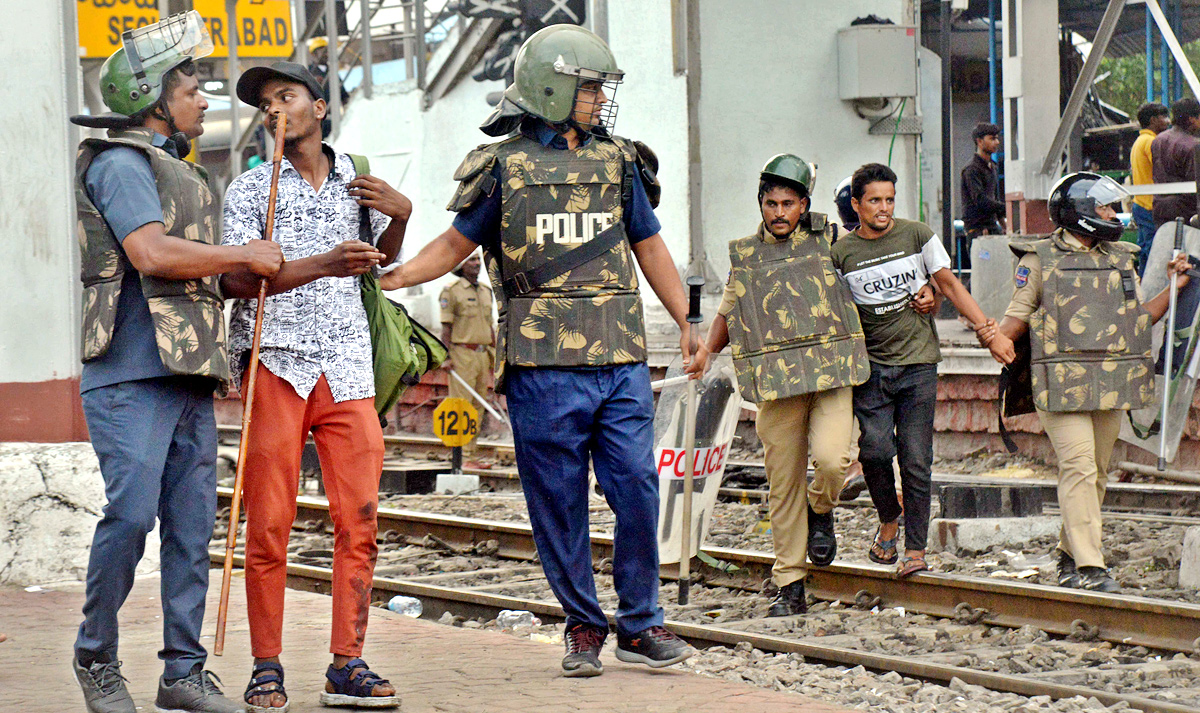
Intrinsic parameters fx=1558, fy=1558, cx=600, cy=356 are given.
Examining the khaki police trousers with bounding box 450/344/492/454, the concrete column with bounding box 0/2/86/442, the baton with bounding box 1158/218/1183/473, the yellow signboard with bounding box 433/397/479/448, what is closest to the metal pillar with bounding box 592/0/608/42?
the khaki police trousers with bounding box 450/344/492/454

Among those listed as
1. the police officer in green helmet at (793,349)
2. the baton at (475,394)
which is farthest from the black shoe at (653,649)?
the baton at (475,394)

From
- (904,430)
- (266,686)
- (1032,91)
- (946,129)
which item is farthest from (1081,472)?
(946,129)

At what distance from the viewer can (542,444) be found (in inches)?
218

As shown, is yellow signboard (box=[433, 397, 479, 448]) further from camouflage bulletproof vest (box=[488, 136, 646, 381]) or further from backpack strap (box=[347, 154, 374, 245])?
backpack strap (box=[347, 154, 374, 245])

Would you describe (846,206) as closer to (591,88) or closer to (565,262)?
(591,88)

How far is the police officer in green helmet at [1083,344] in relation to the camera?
730 cm

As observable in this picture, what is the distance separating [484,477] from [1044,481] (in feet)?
15.9

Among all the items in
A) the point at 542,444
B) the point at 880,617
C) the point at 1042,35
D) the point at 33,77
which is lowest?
the point at 880,617

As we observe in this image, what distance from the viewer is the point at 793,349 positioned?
23.5 feet

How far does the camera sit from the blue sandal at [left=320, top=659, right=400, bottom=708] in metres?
4.96

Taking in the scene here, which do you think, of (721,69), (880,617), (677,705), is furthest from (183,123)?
(721,69)

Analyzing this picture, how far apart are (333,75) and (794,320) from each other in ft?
48.0

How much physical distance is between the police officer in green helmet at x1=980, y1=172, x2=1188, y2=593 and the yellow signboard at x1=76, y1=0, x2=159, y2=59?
7.86m

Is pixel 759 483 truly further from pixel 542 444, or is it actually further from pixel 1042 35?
pixel 542 444
